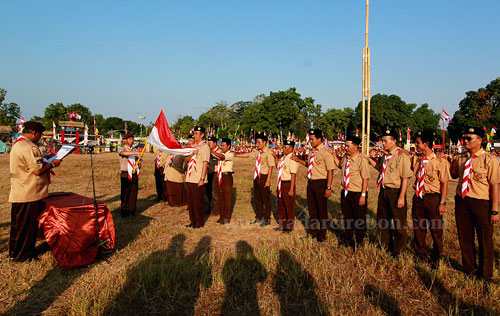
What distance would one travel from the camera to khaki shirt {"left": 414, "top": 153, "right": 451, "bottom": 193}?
4.68 metres

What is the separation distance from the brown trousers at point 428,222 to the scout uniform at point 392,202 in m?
0.19

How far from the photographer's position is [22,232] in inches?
180

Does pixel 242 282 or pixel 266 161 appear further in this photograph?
pixel 266 161

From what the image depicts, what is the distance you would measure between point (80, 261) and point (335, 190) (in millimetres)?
9548

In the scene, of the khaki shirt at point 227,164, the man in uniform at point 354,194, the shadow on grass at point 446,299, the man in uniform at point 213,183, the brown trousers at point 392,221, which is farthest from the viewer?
the man in uniform at point 213,183

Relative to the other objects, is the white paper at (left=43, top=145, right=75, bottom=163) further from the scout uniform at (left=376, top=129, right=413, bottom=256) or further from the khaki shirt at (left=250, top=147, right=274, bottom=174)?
the scout uniform at (left=376, top=129, right=413, bottom=256)

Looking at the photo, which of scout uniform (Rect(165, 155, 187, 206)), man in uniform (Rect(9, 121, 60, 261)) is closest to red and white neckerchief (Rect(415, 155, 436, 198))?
man in uniform (Rect(9, 121, 60, 261))

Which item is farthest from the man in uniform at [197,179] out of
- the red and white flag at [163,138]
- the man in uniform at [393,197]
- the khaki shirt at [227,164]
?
the man in uniform at [393,197]

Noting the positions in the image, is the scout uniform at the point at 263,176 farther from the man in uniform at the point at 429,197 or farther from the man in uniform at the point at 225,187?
the man in uniform at the point at 429,197

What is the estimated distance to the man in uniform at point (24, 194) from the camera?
4566 mm

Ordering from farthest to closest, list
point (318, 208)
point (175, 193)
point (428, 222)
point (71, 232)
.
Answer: point (175, 193)
point (318, 208)
point (428, 222)
point (71, 232)

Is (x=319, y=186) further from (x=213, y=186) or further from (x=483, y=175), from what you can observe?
(x=213, y=186)

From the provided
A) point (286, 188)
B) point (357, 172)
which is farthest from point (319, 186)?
point (286, 188)

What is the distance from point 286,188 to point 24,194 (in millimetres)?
4600
